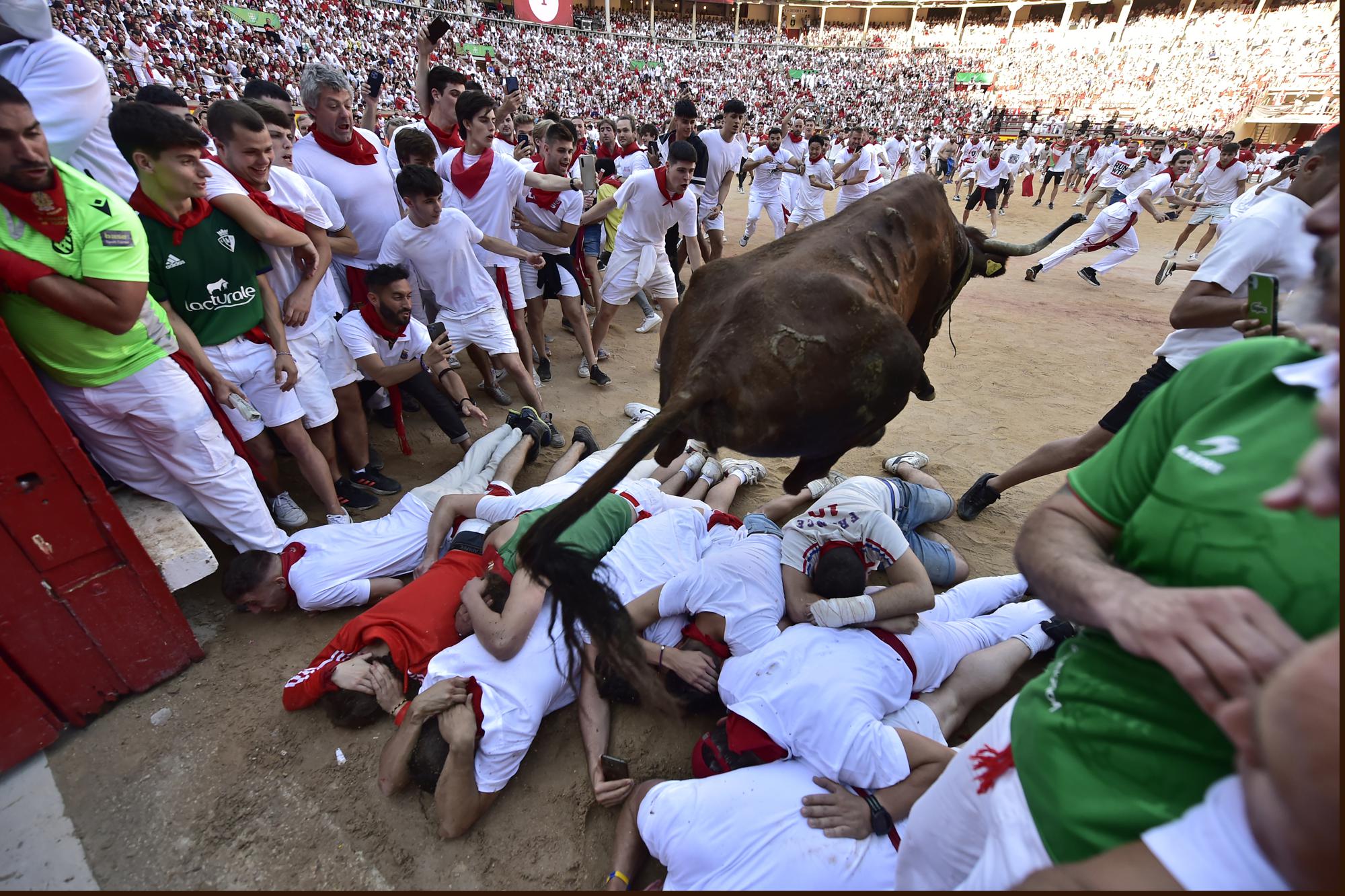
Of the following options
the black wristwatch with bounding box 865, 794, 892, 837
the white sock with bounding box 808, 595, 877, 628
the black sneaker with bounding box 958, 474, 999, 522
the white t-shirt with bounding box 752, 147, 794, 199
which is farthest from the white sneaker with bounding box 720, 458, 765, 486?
the white t-shirt with bounding box 752, 147, 794, 199

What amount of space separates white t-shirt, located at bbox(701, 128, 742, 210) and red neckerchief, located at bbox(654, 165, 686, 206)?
222 cm

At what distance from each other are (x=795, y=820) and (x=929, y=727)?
714 millimetres

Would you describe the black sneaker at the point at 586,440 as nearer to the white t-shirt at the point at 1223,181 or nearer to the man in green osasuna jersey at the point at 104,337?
the man in green osasuna jersey at the point at 104,337

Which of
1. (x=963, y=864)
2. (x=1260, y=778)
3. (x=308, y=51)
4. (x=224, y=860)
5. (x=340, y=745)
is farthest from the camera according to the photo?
(x=308, y=51)

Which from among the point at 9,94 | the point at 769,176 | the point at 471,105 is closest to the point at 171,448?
the point at 9,94

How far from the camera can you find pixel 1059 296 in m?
8.63

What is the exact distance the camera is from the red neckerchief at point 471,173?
15.5 ft

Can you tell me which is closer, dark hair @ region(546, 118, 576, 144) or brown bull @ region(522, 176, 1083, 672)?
brown bull @ region(522, 176, 1083, 672)

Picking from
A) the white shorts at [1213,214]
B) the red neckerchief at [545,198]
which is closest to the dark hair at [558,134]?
the red neckerchief at [545,198]

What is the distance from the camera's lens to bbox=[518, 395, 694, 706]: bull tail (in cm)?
149

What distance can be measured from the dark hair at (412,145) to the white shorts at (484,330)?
129cm

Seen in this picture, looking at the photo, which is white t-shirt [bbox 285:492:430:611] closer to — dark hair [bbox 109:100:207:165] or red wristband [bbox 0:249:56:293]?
red wristband [bbox 0:249:56:293]

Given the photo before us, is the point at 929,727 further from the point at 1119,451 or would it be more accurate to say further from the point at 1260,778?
the point at 1260,778

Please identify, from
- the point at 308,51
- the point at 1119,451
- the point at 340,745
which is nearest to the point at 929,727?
the point at 1119,451
